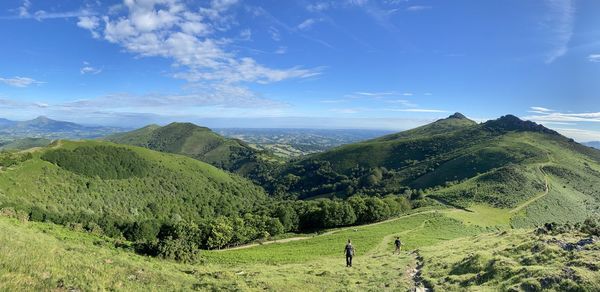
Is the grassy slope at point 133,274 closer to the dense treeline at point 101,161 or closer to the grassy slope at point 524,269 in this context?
the grassy slope at point 524,269

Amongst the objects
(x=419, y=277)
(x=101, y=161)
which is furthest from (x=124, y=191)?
(x=419, y=277)

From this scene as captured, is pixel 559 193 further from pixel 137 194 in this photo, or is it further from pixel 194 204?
pixel 137 194

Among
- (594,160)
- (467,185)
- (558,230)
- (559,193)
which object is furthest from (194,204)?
(594,160)

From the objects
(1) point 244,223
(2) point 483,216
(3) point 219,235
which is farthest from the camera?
(1) point 244,223

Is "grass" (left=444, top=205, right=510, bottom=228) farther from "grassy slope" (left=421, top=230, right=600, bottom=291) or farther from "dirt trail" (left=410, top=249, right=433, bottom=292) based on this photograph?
"grassy slope" (left=421, top=230, right=600, bottom=291)

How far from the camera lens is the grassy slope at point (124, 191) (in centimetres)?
10475

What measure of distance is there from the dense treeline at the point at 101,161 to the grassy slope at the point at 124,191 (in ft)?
10.8

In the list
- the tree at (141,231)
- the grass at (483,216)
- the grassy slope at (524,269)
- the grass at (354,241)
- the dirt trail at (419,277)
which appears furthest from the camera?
the tree at (141,231)

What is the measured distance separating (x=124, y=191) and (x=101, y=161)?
2043 centimetres

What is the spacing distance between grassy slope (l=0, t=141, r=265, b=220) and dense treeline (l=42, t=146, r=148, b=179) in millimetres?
3277

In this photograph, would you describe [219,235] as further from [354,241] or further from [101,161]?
[101,161]

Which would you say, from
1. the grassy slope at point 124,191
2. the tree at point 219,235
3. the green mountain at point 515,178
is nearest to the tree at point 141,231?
the tree at point 219,235

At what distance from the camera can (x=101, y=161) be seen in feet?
508

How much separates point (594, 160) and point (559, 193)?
73.7m
